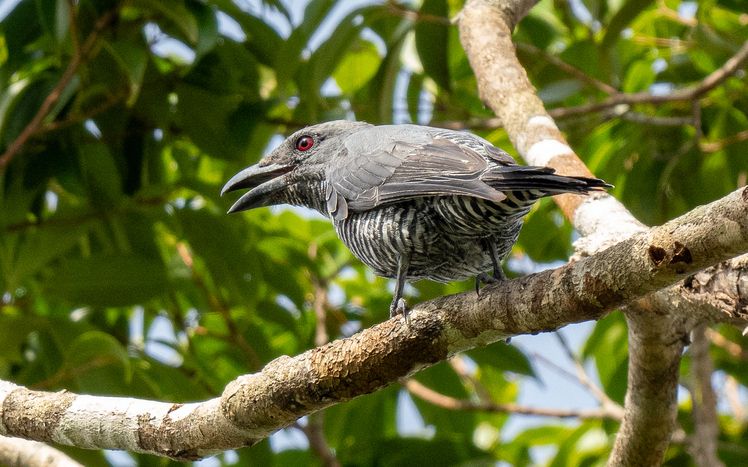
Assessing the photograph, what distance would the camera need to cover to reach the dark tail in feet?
7.86

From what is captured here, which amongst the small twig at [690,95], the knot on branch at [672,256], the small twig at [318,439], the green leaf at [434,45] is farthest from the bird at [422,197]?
the small twig at [318,439]

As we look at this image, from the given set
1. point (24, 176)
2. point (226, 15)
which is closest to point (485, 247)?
point (226, 15)

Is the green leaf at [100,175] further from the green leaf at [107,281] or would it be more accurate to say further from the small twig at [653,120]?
the small twig at [653,120]

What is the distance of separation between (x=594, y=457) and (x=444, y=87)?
2.19 meters

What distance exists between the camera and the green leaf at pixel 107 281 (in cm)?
413

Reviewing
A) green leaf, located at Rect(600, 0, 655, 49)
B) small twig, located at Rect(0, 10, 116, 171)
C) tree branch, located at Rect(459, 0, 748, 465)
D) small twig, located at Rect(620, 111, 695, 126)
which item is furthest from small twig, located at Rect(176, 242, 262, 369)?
green leaf, located at Rect(600, 0, 655, 49)

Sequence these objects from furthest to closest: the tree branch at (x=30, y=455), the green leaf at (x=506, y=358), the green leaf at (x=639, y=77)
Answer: the green leaf at (x=639, y=77)
the green leaf at (x=506, y=358)
the tree branch at (x=30, y=455)

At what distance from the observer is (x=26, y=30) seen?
14.3 ft

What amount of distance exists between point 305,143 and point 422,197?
89cm

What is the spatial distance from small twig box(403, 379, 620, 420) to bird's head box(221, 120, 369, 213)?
1650mm

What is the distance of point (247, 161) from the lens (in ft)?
15.7

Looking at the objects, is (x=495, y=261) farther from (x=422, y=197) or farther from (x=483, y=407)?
(x=483, y=407)

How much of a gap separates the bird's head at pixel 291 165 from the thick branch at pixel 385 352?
3.80ft

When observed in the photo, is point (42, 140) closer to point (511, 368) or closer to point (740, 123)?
point (511, 368)
